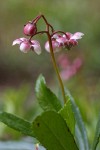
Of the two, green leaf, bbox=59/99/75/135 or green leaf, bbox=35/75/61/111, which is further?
green leaf, bbox=35/75/61/111

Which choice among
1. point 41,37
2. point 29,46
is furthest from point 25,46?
point 41,37

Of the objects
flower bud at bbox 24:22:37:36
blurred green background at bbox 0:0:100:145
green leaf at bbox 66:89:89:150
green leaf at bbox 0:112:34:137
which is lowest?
green leaf at bbox 66:89:89:150

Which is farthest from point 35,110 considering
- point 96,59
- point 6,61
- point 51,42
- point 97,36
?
point 6,61

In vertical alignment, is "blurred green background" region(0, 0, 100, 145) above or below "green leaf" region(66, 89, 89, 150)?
above

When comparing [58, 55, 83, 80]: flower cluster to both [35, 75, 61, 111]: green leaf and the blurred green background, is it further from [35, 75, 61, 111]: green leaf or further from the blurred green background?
the blurred green background

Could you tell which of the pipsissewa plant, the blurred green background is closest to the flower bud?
the pipsissewa plant

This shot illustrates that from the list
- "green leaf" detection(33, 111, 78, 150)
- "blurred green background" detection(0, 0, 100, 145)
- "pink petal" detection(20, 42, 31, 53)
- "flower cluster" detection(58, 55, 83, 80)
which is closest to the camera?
"green leaf" detection(33, 111, 78, 150)

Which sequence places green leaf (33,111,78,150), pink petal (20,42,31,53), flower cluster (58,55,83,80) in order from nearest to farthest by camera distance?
1. green leaf (33,111,78,150)
2. pink petal (20,42,31,53)
3. flower cluster (58,55,83,80)

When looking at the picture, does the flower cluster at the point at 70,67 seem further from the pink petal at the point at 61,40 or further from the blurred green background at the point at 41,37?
the blurred green background at the point at 41,37
